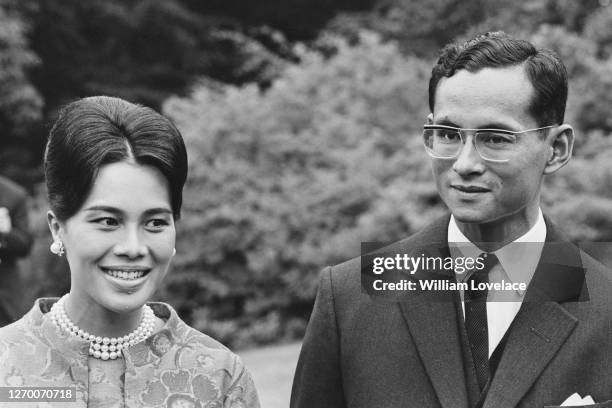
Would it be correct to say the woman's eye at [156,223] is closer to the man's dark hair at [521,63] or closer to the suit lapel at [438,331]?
the suit lapel at [438,331]

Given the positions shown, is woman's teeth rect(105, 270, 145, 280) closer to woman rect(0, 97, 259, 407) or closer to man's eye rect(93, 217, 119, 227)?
woman rect(0, 97, 259, 407)

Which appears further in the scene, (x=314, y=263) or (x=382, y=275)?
(x=314, y=263)

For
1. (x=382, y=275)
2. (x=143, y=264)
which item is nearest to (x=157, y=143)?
(x=143, y=264)

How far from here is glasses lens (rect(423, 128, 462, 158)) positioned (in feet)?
10.3

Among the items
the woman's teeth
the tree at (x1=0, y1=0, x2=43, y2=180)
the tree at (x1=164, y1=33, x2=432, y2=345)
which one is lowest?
the woman's teeth

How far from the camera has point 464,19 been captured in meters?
17.6

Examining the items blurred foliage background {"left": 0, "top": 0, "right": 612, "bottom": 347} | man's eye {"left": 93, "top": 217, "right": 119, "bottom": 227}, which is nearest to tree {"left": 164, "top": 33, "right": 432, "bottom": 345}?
blurred foliage background {"left": 0, "top": 0, "right": 612, "bottom": 347}

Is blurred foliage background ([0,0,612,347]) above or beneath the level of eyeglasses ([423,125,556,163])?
above

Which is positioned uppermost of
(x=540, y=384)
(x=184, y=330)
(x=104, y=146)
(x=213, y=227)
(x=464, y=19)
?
(x=464, y=19)

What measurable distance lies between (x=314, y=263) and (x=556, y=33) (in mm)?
4077

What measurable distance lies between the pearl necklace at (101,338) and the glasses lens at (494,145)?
1.17 meters

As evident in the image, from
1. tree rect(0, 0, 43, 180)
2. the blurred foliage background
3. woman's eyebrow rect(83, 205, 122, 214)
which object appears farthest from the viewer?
tree rect(0, 0, 43, 180)

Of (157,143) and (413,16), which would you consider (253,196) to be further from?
(157,143)

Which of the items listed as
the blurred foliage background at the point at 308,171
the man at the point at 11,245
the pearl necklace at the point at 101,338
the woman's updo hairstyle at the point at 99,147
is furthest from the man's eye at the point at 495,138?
the blurred foliage background at the point at 308,171
